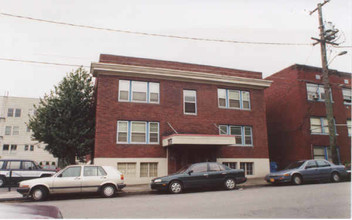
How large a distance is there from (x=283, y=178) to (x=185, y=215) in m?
9.58

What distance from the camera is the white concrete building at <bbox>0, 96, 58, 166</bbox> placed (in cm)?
4275

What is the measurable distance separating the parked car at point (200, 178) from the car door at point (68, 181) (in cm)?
335

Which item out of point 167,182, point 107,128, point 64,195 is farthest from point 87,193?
point 107,128

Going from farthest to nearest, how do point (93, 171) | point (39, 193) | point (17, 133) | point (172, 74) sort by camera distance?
point (17, 133) < point (172, 74) < point (93, 171) < point (39, 193)

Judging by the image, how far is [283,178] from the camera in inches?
603

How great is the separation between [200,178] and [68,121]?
32.4 feet

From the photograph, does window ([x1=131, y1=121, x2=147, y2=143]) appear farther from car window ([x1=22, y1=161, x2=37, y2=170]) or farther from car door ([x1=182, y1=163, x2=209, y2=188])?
car window ([x1=22, y1=161, x2=37, y2=170])

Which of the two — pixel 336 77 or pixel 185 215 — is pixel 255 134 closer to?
pixel 336 77

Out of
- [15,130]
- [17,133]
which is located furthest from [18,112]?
[17,133]

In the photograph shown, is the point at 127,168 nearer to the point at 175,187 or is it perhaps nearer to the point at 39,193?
the point at 175,187

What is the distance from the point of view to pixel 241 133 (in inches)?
830

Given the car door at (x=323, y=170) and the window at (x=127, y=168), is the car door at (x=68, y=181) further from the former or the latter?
the car door at (x=323, y=170)

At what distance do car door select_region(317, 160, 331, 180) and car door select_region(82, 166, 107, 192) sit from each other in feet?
38.5

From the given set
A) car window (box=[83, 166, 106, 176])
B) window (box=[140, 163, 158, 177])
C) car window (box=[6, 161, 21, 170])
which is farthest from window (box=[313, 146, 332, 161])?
car window (box=[6, 161, 21, 170])
